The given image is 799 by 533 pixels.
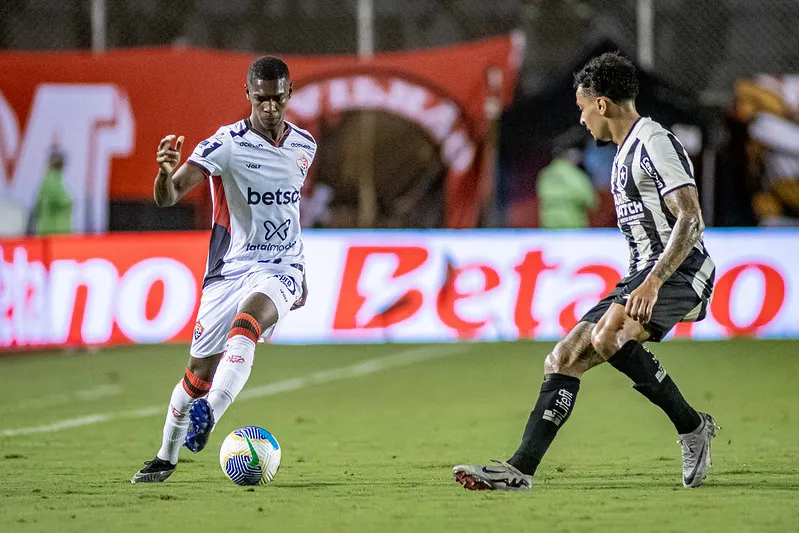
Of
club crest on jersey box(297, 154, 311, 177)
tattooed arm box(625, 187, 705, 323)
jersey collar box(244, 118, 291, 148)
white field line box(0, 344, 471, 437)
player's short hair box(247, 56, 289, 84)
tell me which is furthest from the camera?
white field line box(0, 344, 471, 437)

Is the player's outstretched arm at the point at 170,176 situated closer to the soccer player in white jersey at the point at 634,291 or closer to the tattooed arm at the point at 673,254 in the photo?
the soccer player in white jersey at the point at 634,291

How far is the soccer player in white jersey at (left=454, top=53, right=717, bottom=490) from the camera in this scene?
6.44 m

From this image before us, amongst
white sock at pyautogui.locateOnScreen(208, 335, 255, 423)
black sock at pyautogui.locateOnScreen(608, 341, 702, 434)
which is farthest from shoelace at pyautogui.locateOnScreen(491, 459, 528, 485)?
white sock at pyautogui.locateOnScreen(208, 335, 255, 423)

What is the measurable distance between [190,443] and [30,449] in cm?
253

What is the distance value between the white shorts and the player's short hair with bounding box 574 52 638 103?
1857 mm

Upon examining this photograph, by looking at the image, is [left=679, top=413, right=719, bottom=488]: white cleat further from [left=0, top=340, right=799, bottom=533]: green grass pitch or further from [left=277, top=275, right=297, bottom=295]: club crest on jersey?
[left=277, top=275, right=297, bottom=295]: club crest on jersey

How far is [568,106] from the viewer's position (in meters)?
19.4

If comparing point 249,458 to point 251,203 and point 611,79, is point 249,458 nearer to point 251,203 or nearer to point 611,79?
point 251,203

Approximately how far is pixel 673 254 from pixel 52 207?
1286 centimetres

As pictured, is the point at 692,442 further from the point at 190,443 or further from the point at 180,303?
the point at 180,303

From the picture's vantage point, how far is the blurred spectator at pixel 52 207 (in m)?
17.8

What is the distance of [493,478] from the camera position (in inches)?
254

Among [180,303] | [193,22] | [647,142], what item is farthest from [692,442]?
[193,22]

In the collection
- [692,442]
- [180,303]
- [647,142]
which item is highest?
[647,142]
